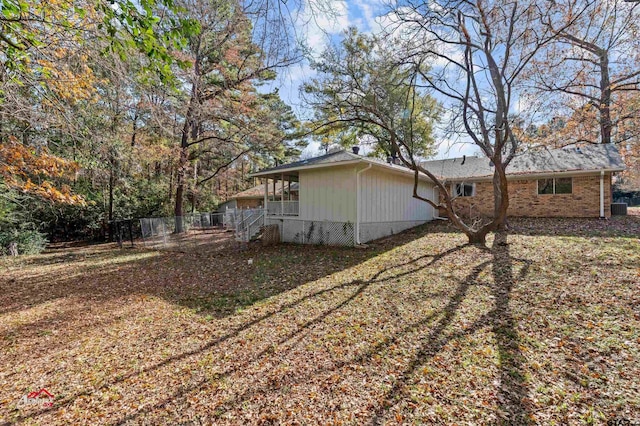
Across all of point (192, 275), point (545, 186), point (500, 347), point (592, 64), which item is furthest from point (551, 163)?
point (192, 275)

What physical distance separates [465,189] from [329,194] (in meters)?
8.92

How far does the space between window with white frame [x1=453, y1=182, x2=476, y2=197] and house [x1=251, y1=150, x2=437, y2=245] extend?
13.8 ft

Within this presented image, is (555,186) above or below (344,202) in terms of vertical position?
above

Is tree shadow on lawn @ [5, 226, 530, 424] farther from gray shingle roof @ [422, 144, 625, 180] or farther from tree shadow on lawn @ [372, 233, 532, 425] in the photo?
gray shingle roof @ [422, 144, 625, 180]

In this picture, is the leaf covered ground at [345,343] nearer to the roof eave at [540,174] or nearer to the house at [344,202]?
the house at [344,202]

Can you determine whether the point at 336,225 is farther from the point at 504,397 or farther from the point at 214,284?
the point at 504,397

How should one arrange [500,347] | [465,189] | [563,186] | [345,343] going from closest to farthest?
1. [500,347]
2. [345,343]
3. [563,186]
4. [465,189]

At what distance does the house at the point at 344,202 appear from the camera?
33.0 ft

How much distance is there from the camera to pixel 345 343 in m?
3.80

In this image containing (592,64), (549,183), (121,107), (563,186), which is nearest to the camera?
(121,107)

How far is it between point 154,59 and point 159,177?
18.2 metres

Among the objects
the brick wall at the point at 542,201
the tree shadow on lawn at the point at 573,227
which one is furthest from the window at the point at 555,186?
the tree shadow on lawn at the point at 573,227

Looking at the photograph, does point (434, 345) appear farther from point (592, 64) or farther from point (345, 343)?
point (592, 64)

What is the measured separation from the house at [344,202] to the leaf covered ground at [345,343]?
2.94 meters
